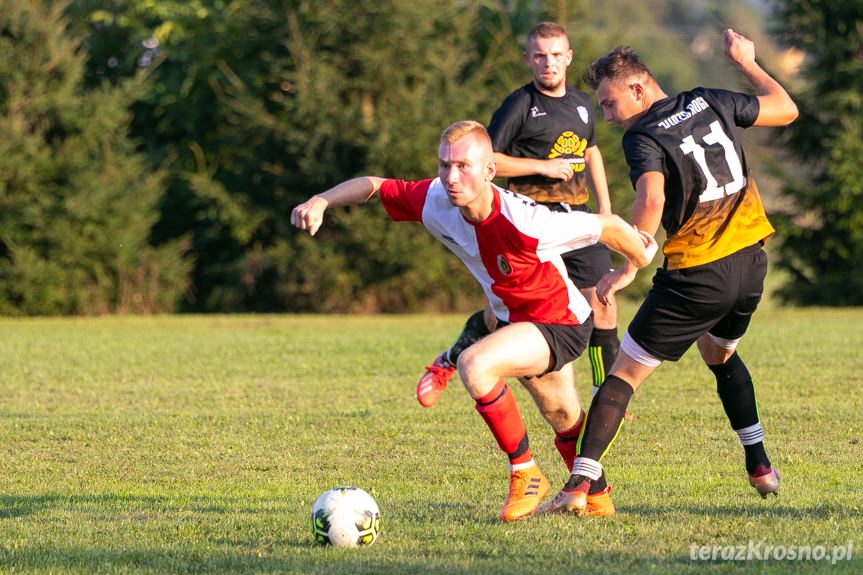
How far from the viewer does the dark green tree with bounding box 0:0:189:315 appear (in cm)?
1962

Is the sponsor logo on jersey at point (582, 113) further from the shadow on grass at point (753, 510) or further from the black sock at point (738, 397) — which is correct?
the shadow on grass at point (753, 510)

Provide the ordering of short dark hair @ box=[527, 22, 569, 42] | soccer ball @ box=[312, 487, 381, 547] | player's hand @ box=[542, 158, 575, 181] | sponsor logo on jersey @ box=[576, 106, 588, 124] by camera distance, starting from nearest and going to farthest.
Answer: soccer ball @ box=[312, 487, 381, 547], player's hand @ box=[542, 158, 575, 181], short dark hair @ box=[527, 22, 569, 42], sponsor logo on jersey @ box=[576, 106, 588, 124]

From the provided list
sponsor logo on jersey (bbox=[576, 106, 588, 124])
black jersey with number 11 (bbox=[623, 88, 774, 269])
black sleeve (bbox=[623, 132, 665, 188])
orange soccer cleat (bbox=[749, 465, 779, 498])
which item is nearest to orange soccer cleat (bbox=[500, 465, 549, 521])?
orange soccer cleat (bbox=[749, 465, 779, 498])

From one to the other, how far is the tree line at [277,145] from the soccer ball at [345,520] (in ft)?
50.2

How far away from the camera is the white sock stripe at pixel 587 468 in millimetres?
5371

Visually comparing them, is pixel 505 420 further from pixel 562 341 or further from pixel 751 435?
pixel 751 435

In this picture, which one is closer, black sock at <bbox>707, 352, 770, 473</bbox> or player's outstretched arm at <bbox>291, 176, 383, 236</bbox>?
player's outstretched arm at <bbox>291, 176, 383, 236</bbox>

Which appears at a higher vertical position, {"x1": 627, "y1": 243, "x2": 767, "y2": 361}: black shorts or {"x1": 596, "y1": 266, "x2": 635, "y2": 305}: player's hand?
{"x1": 596, "y1": 266, "x2": 635, "y2": 305}: player's hand

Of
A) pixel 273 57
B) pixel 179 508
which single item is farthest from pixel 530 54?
pixel 273 57

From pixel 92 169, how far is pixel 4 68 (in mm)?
2321

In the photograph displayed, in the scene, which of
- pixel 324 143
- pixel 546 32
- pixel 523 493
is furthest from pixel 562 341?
pixel 324 143

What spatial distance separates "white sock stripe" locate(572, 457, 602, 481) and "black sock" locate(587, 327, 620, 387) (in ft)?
8.87

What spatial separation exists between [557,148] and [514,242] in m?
3.00

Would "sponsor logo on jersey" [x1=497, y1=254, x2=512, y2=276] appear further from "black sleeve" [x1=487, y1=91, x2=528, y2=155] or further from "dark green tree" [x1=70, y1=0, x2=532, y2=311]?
"dark green tree" [x1=70, y1=0, x2=532, y2=311]
